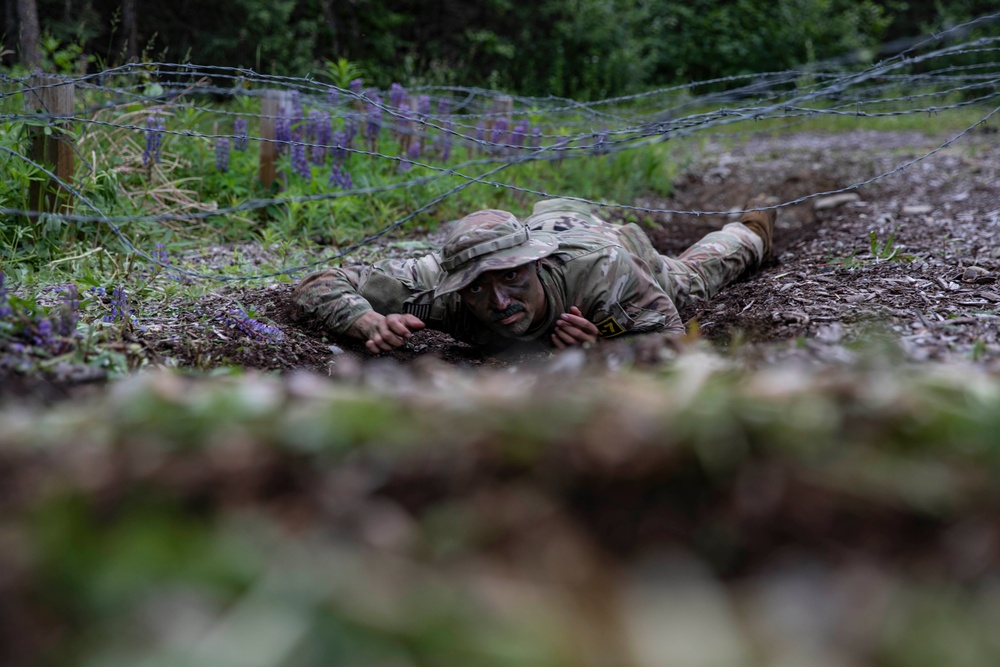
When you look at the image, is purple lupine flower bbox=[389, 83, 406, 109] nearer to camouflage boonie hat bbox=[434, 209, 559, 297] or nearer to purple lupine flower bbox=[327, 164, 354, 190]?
purple lupine flower bbox=[327, 164, 354, 190]

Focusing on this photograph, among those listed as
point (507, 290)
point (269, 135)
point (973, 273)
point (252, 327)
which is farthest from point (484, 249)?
point (269, 135)

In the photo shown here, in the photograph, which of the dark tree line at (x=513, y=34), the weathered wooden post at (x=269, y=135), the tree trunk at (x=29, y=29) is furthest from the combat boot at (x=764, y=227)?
the tree trunk at (x=29, y=29)

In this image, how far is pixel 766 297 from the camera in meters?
4.46

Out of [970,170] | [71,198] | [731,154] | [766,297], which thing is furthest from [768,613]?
[731,154]

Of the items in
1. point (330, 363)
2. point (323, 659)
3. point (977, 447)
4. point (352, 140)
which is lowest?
point (330, 363)

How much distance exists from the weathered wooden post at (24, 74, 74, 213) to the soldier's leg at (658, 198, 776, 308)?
3387mm

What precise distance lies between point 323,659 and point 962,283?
13.5 feet

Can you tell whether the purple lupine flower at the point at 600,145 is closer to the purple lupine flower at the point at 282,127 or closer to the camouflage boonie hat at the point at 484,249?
the camouflage boonie hat at the point at 484,249

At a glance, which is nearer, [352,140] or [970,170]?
[352,140]

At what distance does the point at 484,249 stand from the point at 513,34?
10765 millimetres

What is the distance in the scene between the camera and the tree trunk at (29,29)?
7.32 m

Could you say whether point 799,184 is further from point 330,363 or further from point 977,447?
point 977,447

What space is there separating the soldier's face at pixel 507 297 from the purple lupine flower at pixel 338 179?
7.63ft

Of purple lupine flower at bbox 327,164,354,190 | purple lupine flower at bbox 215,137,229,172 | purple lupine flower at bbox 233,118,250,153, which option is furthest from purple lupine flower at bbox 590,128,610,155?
purple lupine flower at bbox 233,118,250,153
